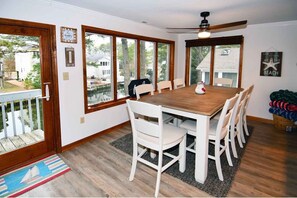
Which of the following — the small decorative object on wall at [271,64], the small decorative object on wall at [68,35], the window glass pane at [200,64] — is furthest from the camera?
the window glass pane at [200,64]

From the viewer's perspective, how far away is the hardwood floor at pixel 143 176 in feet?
6.90

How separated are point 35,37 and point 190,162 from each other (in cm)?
282

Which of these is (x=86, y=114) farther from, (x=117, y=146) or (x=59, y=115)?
(x=117, y=146)

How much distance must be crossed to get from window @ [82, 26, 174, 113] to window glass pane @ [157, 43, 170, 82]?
20 centimetres

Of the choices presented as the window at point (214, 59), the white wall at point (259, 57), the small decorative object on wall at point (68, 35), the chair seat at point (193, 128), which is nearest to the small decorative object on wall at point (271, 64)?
the white wall at point (259, 57)

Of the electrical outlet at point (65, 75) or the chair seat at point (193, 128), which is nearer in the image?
the chair seat at point (193, 128)

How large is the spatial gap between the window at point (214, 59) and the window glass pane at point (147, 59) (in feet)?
3.89

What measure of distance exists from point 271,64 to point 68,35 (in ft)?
14.0

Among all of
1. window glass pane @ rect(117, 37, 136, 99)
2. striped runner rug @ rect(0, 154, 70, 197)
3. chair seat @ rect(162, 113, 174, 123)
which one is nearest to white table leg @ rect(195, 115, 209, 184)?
chair seat @ rect(162, 113, 174, 123)

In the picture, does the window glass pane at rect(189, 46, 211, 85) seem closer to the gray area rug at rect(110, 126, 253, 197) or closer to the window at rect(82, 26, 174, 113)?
the window at rect(82, 26, 174, 113)

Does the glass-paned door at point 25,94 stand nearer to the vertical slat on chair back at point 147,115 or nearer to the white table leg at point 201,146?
the vertical slat on chair back at point 147,115

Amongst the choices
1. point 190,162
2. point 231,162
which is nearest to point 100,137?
point 190,162

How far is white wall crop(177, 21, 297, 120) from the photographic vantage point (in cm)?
404

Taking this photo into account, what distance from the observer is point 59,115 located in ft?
9.70
